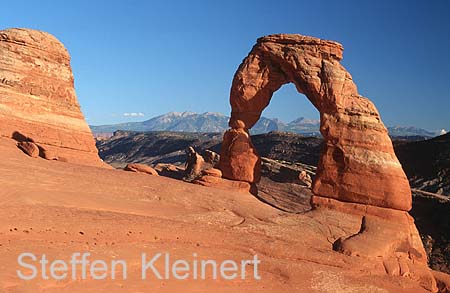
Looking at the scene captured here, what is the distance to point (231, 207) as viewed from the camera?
48.8 feet

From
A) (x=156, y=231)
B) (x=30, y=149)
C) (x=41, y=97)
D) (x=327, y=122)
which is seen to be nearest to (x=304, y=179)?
(x=327, y=122)

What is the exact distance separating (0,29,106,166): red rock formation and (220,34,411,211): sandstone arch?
977 centimetres

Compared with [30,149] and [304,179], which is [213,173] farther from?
[304,179]

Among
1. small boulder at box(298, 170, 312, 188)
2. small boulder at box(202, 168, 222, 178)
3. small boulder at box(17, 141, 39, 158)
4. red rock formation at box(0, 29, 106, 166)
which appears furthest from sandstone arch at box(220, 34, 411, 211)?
small boulder at box(298, 170, 312, 188)

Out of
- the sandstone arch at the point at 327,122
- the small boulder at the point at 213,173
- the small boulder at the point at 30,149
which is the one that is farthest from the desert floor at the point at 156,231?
the small boulder at the point at 213,173

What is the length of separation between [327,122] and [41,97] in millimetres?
15890

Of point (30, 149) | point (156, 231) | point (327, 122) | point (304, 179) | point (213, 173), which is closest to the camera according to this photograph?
point (156, 231)

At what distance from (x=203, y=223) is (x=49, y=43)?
Result: 17427 mm

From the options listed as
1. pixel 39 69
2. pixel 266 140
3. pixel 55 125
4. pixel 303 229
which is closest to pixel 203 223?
pixel 303 229

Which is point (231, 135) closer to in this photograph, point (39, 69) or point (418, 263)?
point (418, 263)

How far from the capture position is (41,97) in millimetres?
23469

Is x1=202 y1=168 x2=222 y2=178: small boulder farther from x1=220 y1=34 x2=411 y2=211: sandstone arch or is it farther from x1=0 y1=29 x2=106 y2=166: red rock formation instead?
x1=0 y1=29 x2=106 y2=166: red rock formation

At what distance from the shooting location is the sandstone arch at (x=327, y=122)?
1634 cm

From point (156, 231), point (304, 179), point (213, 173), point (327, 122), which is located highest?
point (327, 122)
